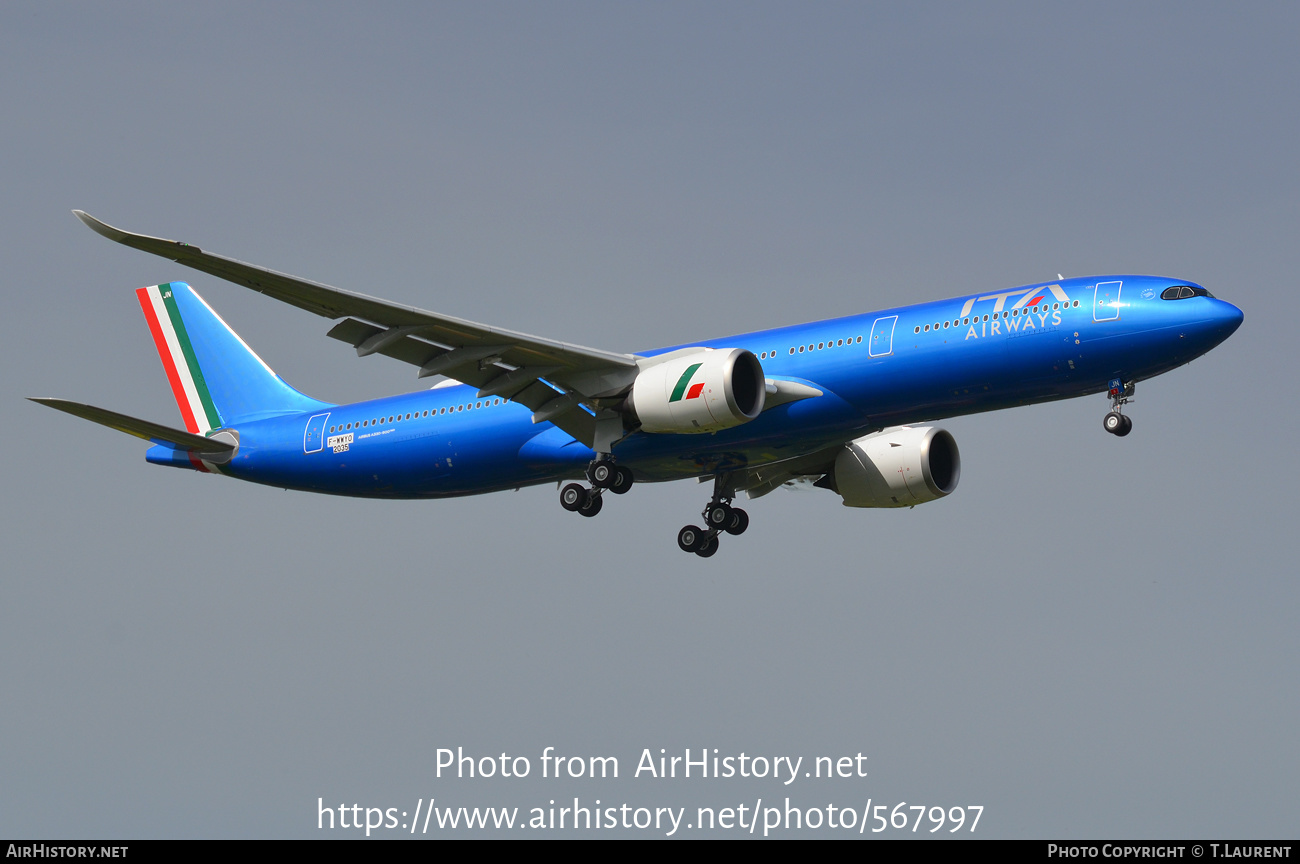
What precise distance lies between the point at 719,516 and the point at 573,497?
5.01 m

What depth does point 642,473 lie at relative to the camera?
3850 centimetres

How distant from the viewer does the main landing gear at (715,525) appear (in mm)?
41750

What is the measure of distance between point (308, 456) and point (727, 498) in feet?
37.5

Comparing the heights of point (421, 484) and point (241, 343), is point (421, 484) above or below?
below

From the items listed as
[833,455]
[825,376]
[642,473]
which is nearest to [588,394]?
[642,473]

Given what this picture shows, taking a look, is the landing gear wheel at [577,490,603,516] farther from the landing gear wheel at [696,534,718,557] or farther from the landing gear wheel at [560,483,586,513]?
the landing gear wheel at [696,534,718,557]

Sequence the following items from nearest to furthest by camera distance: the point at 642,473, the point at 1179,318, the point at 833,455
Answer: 1. the point at 1179,318
2. the point at 642,473
3. the point at 833,455

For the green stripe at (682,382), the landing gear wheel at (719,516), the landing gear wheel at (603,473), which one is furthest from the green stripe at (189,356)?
the green stripe at (682,382)

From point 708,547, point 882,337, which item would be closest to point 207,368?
point 708,547

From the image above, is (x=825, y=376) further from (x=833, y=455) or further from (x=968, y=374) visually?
(x=833, y=455)

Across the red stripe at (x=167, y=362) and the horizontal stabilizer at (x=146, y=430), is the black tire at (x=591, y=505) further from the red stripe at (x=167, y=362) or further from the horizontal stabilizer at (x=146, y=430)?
the red stripe at (x=167, y=362)

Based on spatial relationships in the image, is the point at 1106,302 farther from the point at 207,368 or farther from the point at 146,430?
the point at 207,368

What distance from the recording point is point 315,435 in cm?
4194

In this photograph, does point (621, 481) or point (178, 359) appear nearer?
point (621, 481)
